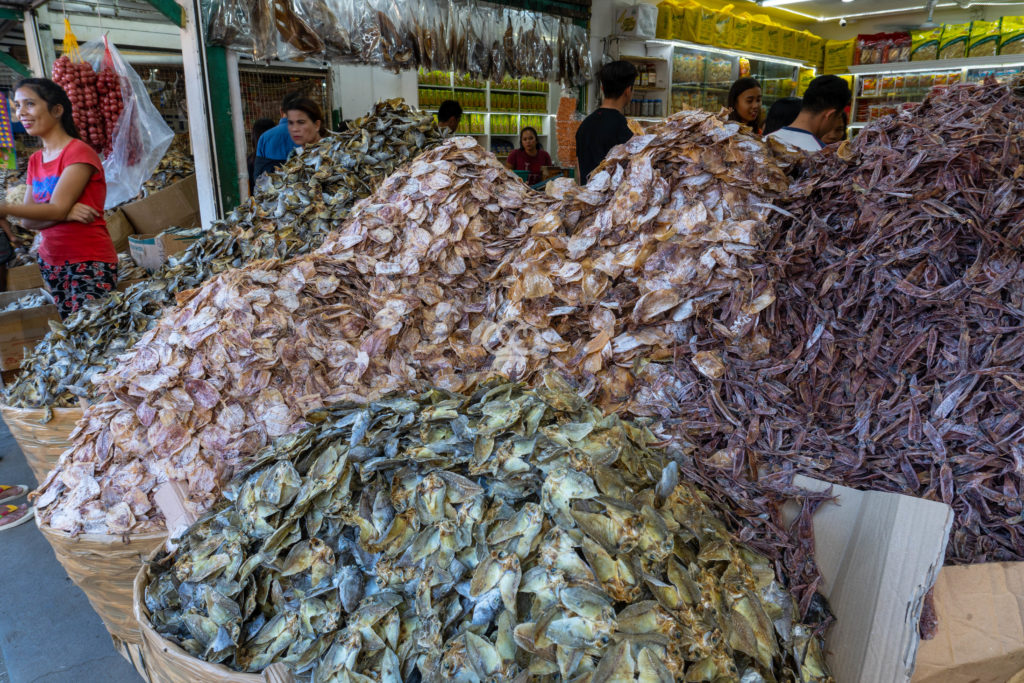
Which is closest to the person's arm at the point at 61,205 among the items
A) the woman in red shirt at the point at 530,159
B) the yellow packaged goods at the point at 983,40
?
the woman in red shirt at the point at 530,159

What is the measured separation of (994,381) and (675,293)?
53cm

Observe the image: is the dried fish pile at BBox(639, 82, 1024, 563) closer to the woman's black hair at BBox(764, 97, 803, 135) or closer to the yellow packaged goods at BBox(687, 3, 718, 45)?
the woman's black hair at BBox(764, 97, 803, 135)

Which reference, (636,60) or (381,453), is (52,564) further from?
(636,60)

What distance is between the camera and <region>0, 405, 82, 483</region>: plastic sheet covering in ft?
5.47

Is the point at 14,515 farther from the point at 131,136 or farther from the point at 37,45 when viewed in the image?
the point at 37,45

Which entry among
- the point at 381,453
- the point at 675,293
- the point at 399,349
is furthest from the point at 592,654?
the point at 399,349

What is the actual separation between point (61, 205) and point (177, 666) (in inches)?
72.8

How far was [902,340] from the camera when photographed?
1.06 m

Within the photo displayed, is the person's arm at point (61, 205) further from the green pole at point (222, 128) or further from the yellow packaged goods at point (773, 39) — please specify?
the yellow packaged goods at point (773, 39)

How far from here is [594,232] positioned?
1378mm

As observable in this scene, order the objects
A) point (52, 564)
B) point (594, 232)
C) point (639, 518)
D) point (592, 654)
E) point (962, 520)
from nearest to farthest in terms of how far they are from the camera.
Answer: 1. point (592, 654)
2. point (639, 518)
3. point (962, 520)
4. point (594, 232)
5. point (52, 564)

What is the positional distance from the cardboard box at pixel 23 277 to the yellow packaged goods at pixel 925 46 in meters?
7.16

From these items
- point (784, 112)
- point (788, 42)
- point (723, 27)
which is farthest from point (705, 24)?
point (784, 112)

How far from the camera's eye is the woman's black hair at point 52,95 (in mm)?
2029
